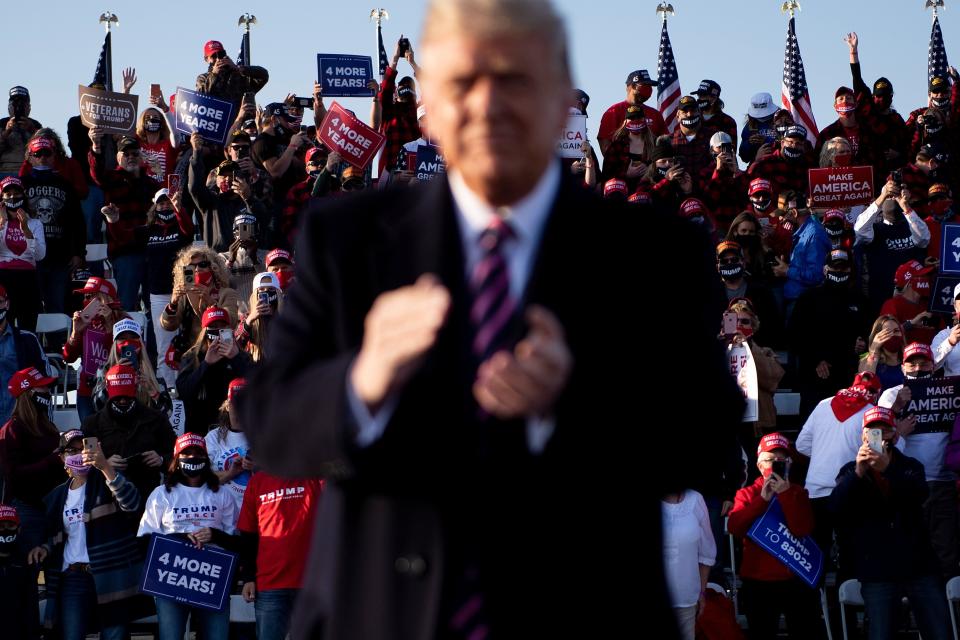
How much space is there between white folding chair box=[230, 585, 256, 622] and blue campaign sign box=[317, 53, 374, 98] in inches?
321

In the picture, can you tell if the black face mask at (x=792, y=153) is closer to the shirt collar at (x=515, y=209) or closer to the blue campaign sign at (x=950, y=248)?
the blue campaign sign at (x=950, y=248)

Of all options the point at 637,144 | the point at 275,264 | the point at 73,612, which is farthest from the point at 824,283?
the point at 73,612

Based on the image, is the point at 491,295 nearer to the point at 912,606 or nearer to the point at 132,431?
the point at 912,606

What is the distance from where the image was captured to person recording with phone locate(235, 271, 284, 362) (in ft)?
42.6

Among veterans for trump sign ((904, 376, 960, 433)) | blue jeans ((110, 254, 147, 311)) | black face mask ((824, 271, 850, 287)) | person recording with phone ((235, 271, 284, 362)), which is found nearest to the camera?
veterans for trump sign ((904, 376, 960, 433))

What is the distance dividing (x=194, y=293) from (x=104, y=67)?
31.7 feet

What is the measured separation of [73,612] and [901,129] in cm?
1103

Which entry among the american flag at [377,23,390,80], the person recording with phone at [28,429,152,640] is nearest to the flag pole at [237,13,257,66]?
the american flag at [377,23,390,80]

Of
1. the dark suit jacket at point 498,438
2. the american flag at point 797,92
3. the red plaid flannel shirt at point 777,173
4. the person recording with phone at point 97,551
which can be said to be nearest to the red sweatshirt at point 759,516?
the person recording with phone at point 97,551

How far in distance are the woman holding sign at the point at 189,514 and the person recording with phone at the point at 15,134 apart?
6.53 m

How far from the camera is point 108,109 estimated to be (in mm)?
16812

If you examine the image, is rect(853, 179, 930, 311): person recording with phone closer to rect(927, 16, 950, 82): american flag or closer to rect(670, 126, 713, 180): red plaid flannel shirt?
rect(670, 126, 713, 180): red plaid flannel shirt

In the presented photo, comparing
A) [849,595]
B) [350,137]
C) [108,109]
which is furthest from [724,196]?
[108,109]

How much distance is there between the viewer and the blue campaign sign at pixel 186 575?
11.1 m
